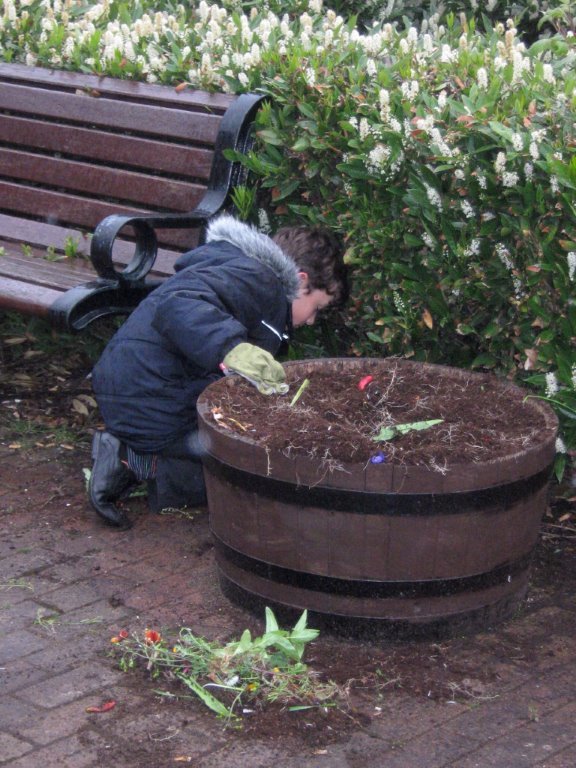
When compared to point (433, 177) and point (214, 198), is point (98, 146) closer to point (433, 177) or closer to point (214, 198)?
point (214, 198)

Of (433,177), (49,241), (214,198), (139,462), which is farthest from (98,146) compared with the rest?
(433,177)

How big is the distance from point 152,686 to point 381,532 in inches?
29.1

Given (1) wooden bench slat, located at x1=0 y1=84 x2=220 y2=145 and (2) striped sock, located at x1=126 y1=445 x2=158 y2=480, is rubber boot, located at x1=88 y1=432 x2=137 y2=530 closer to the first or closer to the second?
(2) striped sock, located at x1=126 y1=445 x2=158 y2=480

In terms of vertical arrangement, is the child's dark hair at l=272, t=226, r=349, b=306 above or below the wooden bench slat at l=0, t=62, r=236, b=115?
below

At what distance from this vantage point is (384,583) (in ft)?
10.5

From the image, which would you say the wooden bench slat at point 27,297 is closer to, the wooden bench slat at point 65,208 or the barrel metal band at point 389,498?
the wooden bench slat at point 65,208

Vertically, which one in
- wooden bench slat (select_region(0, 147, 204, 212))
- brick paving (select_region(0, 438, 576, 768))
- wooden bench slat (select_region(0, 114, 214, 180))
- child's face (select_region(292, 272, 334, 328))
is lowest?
brick paving (select_region(0, 438, 576, 768))

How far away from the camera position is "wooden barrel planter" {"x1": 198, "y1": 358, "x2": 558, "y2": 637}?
309 centimetres

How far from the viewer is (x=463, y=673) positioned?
3211 mm

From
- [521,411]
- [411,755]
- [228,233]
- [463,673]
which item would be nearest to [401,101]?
[228,233]

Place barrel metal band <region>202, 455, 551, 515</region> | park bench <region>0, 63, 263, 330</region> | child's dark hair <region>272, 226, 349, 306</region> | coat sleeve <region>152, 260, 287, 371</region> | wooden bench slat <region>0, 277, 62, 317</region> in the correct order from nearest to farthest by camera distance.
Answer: barrel metal band <region>202, 455, 551, 515</region>
coat sleeve <region>152, 260, 287, 371</region>
child's dark hair <region>272, 226, 349, 306</region>
wooden bench slat <region>0, 277, 62, 317</region>
park bench <region>0, 63, 263, 330</region>

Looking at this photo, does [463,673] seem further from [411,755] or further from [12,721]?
[12,721]

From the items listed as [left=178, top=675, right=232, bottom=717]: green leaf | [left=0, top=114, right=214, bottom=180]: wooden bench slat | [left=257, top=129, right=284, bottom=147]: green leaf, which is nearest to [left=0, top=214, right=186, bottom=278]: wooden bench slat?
[left=0, top=114, right=214, bottom=180]: wooden bench slat

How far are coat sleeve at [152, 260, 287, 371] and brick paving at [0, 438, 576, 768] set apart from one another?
0.73m
